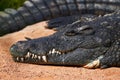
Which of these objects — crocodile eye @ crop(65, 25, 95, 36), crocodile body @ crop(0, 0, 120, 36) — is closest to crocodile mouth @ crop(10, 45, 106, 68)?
crocodile eye @ crop(65, 25, 95, 36)

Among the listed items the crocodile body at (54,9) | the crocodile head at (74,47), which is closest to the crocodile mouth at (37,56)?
the crocodile head at (74,47)

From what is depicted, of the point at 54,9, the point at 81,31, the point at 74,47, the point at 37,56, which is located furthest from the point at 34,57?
the point at 54,9

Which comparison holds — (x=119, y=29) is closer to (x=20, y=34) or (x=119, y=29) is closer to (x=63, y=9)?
(x=20, y=34)

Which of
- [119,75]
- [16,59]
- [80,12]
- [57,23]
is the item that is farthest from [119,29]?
[80,12]

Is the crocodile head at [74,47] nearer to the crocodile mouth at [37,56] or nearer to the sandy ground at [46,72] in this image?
the crocodile mouth at [37,56]

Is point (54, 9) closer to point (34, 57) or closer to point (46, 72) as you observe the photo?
point (34, 57)

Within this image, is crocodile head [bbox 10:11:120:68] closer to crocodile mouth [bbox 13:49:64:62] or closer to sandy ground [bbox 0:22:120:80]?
crocodile mouth [bbox 13:49:64:62]
